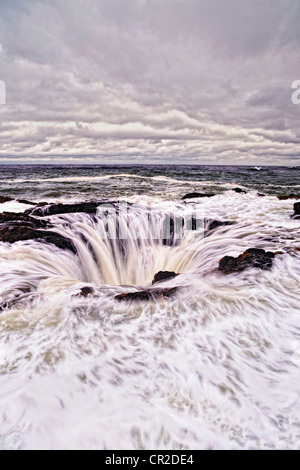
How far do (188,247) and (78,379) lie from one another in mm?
4076

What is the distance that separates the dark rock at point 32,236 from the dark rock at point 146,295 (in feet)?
7.59

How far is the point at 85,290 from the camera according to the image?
3430 mm

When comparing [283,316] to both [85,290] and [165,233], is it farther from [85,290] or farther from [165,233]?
[165,233]

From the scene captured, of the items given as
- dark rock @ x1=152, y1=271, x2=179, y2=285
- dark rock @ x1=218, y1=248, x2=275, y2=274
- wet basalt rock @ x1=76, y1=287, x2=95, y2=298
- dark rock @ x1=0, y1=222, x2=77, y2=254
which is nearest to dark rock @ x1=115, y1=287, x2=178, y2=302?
wet basalt rock @ x1=76, y1=287, x2=95, y2=298

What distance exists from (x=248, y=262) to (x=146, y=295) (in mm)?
1817

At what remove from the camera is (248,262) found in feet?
13.3

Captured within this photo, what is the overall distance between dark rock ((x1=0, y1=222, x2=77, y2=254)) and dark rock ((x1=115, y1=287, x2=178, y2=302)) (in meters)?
2.31

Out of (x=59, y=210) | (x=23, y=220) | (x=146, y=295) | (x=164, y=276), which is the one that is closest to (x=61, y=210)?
(x=59, y=210)

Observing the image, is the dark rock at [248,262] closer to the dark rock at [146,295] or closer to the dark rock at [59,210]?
the dark rock at [146,295]

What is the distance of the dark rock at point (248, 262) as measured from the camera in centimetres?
396

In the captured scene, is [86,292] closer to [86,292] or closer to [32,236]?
[86,292]

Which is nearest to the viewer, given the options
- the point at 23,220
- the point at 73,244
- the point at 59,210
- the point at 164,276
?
the point at 164,276

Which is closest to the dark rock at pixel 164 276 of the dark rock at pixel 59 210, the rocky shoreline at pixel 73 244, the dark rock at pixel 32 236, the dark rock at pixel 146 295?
the rocky shoreline at pixel 73 244
